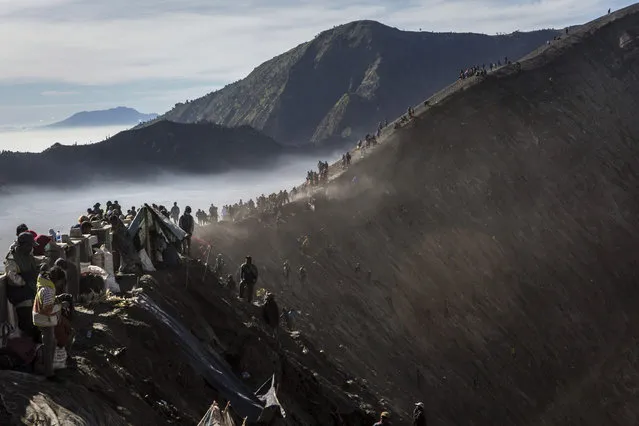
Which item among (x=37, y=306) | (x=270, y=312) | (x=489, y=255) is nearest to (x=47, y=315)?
(x=37, y=306)

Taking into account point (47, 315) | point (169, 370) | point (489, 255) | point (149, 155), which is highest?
point (149, 155)

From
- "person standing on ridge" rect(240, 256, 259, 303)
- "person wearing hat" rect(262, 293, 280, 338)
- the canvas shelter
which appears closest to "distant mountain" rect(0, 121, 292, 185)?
"person standing on ridge" rect(240, 256, 259, 303)

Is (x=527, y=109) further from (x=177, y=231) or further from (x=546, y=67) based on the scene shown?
(x=177, y=231)

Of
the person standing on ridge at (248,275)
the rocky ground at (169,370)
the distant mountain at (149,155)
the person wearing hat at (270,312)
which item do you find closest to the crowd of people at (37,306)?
the rocky ground at (169,370)

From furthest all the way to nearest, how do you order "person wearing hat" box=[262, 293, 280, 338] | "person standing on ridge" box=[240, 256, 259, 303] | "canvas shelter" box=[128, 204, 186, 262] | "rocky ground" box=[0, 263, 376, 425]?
"person standing on ridge" box=[240, 256, 259, 303]
"person wearing hat" box=[262, 293, 280, 338]
"canvas shelter" box=[128, 204, 186, 262]
"rocky ground" box=[0, 263, 376, 425]

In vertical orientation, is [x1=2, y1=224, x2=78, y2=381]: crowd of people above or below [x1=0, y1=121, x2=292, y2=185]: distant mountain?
below

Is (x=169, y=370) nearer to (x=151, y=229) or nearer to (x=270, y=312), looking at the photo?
(x=151, y=229)

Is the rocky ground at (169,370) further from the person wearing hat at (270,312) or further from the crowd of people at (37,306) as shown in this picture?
the crowd of people at (37,306)

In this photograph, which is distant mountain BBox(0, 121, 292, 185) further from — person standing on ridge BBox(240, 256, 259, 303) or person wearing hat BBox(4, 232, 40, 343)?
person wearing hat BBox(4, 232, 40, 343)
